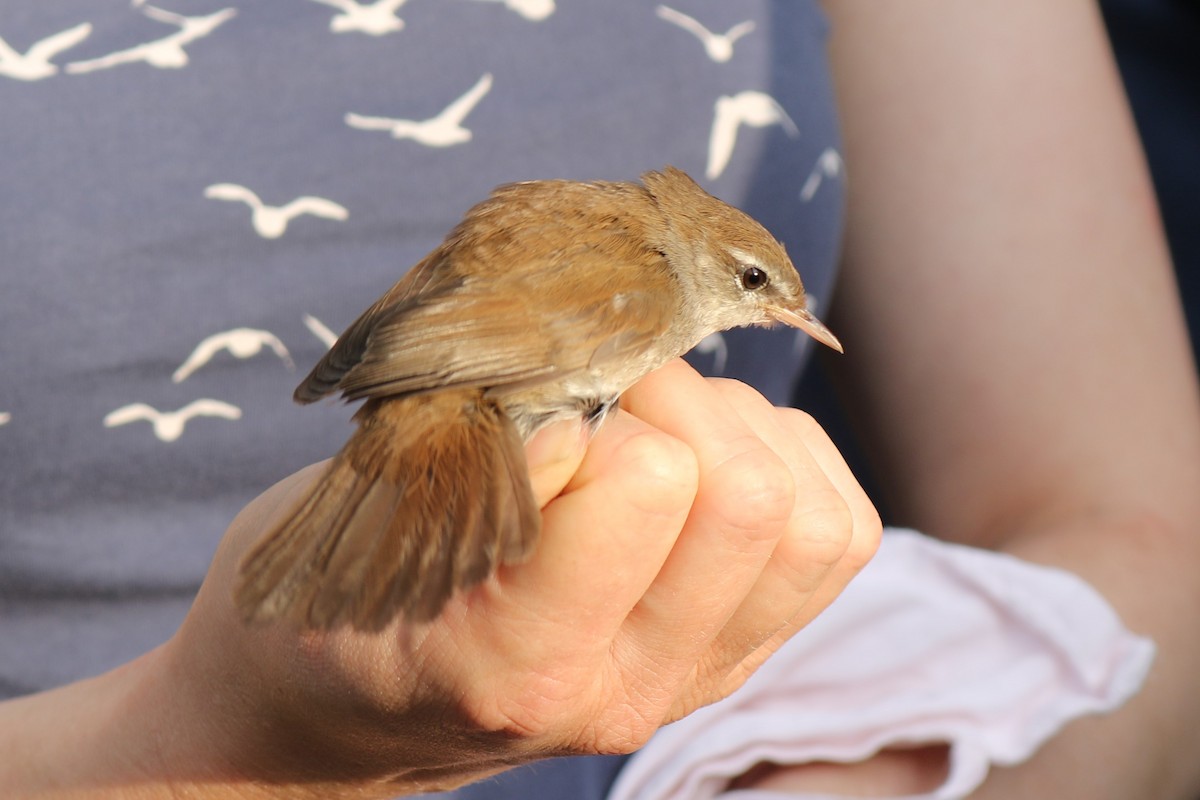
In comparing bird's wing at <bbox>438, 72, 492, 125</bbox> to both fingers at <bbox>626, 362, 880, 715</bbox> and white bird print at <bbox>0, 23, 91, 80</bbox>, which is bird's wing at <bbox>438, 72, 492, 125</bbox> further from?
fingers at <bbox>626, 362, 880, 715</bbox>

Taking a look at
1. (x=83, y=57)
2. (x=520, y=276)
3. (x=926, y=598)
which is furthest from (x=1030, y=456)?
(x=83, y=57)

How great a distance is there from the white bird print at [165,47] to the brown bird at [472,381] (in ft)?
2.99

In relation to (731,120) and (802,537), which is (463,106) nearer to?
(731,120)

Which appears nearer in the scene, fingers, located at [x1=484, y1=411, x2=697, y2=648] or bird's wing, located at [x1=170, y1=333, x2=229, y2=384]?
fingers, located at [x1=484, y1=411, x2=697, y2=648]

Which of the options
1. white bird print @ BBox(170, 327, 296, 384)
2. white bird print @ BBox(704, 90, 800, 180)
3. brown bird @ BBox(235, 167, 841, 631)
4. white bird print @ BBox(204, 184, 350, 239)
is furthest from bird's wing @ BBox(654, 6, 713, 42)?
white bird print @ BBox(170, 327, 296, 384)

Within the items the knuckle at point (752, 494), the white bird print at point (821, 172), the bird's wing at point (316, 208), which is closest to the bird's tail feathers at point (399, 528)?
the knuckle at point (752, 494)

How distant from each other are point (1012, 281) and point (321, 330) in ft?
5.65

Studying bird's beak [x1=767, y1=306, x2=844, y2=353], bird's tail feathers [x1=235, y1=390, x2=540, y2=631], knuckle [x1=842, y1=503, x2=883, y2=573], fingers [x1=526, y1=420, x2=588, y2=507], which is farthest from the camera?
bird's beak [x1=767, y1=306, x2=844, y2=353]

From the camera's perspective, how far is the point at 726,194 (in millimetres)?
2205

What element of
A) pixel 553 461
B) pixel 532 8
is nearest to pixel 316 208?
pixel 532 8

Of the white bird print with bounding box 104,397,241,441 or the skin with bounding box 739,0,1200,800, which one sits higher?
the skin with bounding box 739,0,1200,800

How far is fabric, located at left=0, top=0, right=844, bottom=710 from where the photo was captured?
70.2 inches

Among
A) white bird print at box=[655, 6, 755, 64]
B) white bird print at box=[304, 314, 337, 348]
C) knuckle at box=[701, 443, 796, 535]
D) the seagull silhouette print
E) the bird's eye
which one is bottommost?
white bird print at box=[304, 314, 337, 348]

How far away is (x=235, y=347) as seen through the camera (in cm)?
189
